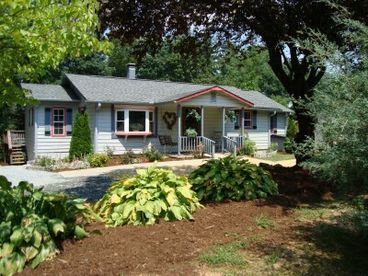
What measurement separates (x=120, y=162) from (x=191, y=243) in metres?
13.9

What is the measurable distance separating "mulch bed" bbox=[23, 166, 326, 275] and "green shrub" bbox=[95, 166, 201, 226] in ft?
0.62

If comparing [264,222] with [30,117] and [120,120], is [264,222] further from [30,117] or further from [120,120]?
[30,117]

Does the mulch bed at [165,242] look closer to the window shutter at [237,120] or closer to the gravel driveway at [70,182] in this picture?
the gravel driveway at [70,182]

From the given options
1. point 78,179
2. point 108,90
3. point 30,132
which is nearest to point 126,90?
point 108,90

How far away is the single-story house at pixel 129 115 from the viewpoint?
20375mm

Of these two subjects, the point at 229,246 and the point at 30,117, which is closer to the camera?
the point at 229,246

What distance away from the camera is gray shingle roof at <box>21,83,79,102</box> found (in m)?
20.0

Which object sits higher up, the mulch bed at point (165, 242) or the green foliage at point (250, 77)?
the green foliage at point (250, 77)

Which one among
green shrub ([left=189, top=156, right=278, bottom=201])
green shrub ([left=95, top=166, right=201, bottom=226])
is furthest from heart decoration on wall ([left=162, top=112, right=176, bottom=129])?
green shrub ([left=95, top=166, right=201, bottom=226])

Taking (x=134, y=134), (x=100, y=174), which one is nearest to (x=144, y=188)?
(x=100, y=174)

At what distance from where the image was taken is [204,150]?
22.4 meters

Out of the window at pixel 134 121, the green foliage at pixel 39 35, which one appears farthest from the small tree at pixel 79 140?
the green foliage at pixel 39 35

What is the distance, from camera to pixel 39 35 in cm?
456

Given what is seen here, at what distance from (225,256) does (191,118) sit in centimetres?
1998
